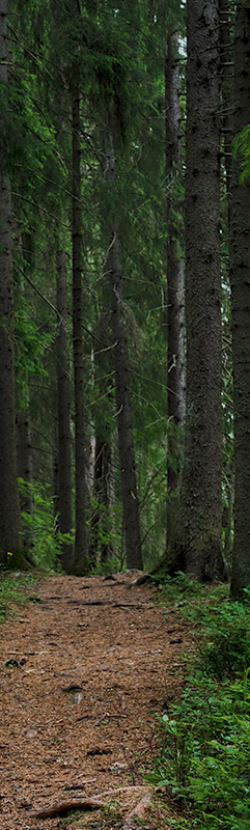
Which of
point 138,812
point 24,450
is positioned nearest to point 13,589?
point 24,450

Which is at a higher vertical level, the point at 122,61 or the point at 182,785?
the point at 122,61

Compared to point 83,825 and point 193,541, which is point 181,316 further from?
point 83,825

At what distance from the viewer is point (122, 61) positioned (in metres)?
9.52

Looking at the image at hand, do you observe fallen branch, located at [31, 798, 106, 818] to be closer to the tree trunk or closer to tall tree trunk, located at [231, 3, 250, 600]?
tall tree trunk, located at [231, 3, 250, 600]

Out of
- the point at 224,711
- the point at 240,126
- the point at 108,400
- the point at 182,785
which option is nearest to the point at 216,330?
the point at 240,126

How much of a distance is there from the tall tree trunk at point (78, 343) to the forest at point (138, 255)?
4cm

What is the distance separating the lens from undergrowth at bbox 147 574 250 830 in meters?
2.54

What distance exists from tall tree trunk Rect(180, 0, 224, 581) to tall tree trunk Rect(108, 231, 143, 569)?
5029mm

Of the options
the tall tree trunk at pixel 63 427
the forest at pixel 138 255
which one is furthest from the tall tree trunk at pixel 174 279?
the tall tree trunk at pixel 63 427

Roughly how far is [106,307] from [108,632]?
8.74 meters

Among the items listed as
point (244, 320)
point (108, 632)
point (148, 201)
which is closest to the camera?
point (244, 320)

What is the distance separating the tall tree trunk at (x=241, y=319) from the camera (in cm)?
506

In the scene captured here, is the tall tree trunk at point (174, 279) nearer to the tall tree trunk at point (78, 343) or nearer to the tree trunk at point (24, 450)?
the tall tree trunk at point (78, 343)

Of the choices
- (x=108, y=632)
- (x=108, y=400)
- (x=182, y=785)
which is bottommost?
(x=108, y=632)
